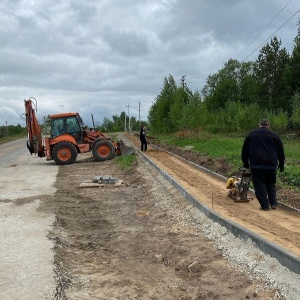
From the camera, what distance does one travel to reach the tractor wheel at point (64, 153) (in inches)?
850

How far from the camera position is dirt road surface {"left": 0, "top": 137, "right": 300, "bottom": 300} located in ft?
17.7

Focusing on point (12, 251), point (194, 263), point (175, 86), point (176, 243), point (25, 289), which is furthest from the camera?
point (175, 86)

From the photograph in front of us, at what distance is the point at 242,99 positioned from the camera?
252 ft

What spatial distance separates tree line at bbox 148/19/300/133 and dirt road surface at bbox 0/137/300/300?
80.2 ft

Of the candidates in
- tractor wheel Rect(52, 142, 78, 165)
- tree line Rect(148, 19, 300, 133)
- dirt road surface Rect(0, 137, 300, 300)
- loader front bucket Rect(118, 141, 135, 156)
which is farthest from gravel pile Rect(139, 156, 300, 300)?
tree line Rect(148, 19, 300, 133)

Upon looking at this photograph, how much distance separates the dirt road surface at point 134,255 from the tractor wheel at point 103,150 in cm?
1026

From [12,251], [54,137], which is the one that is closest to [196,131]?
[54,137]

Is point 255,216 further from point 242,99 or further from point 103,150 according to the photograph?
point 242,99

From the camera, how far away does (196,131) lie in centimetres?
3578

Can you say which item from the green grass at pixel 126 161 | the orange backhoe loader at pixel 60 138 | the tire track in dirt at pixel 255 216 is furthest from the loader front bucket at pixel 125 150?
the tire track in dirt at pixel 255 216

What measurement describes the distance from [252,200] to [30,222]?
16.4ft

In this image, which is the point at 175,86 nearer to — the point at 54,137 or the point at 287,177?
the point at 54,137

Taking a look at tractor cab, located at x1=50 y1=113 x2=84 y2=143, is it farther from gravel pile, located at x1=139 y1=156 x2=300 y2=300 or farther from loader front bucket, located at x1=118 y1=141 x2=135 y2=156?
gravel pile, located at x1=139 y1=156 x2=300 y2=300

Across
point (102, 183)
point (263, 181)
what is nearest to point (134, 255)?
point (263, 181)
